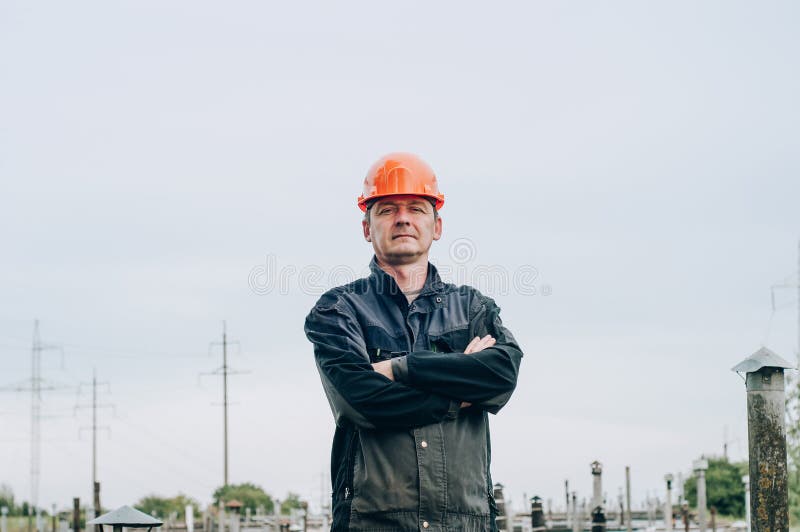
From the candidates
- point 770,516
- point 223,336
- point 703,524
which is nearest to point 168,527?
point 223,336

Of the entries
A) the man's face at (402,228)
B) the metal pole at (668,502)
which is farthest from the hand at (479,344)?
the metal pole at (668,502)

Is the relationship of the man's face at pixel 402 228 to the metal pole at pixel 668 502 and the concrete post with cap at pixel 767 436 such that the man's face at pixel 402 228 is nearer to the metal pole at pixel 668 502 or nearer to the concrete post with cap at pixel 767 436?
the concrete post with cap at pixel 767 436

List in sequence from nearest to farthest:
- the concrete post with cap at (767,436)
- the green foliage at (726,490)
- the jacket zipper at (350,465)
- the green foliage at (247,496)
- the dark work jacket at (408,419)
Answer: the dark work jacket at (408,419) < the jacket zipper at (350,465) < the concrete post with cap at (767,436) < the green foliage at (726,490) < the green foliage at (247,496)

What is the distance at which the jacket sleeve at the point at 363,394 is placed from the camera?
504 centimetres

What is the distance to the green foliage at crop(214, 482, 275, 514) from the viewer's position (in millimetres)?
63906

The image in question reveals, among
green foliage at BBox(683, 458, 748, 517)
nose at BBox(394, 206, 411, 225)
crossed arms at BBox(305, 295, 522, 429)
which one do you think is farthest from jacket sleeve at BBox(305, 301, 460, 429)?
green foliage at BBox(683, 458, 748, 517)

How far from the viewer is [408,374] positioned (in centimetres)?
512

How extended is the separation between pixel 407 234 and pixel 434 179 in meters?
0.32

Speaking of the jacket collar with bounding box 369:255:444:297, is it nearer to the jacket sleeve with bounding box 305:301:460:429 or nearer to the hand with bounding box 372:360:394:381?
the jacket sleeve with bounding box 305:301:460:429

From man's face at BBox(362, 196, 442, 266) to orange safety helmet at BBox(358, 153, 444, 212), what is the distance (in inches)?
1.6

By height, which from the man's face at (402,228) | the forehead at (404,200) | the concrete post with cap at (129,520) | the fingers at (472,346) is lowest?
the concrete post with cap at (129,520)

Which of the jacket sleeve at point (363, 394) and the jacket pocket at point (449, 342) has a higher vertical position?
the jacket pocket at point (449, 342)

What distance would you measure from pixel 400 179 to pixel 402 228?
0.22 meters

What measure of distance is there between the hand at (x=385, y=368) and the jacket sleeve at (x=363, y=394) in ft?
0.11
